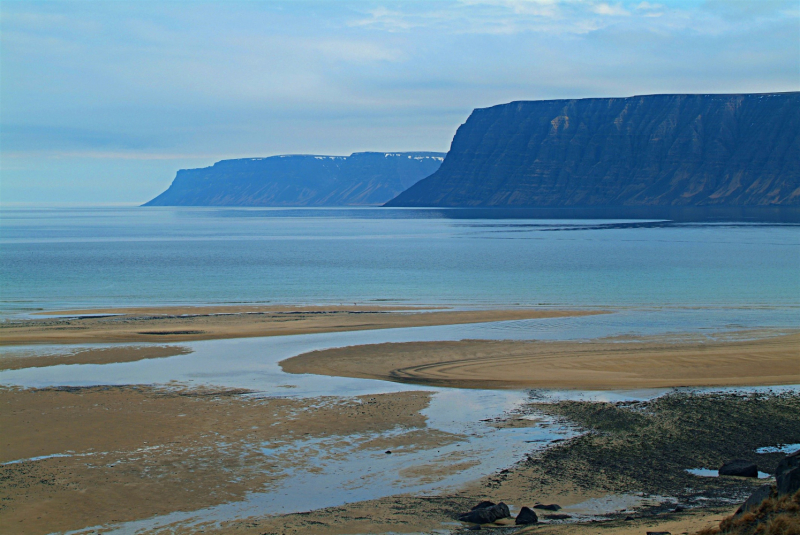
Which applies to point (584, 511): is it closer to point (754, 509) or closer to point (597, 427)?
point (754, 509)

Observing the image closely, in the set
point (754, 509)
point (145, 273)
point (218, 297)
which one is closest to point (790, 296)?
point (218, 297)

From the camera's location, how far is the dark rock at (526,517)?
9.86 metres

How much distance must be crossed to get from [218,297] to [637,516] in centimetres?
3332

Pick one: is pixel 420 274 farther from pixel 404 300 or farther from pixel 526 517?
pixel 526 517

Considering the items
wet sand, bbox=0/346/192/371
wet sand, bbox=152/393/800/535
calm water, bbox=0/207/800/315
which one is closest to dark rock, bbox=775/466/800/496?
wet sand, bbox=152/393/800/535

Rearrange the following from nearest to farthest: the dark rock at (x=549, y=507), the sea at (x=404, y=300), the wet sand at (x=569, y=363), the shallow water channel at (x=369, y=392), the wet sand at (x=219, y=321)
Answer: the dark rock at (x=549, y=507)
the shallow water channel at (x=369, y=392)
the sea at (x=404, y=300)
the wet sand at (x=569, y=363)
the wet sand at (x=219, y=321)

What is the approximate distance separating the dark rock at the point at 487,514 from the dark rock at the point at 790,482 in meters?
3.49

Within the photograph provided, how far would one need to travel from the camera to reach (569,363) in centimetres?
2141

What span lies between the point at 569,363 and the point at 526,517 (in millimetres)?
11955

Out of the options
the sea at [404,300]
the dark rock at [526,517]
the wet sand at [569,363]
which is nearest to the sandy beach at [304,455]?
the dark rock at [526,517]

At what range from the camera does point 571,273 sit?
51.8m

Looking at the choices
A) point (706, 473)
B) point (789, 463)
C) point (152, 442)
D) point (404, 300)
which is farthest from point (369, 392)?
point (404, 300)

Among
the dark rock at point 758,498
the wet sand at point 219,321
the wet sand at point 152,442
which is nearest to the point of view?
the dark rock at point 758,498

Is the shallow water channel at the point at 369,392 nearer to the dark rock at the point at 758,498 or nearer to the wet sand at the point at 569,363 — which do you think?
the wet sand at the point at 569,363
